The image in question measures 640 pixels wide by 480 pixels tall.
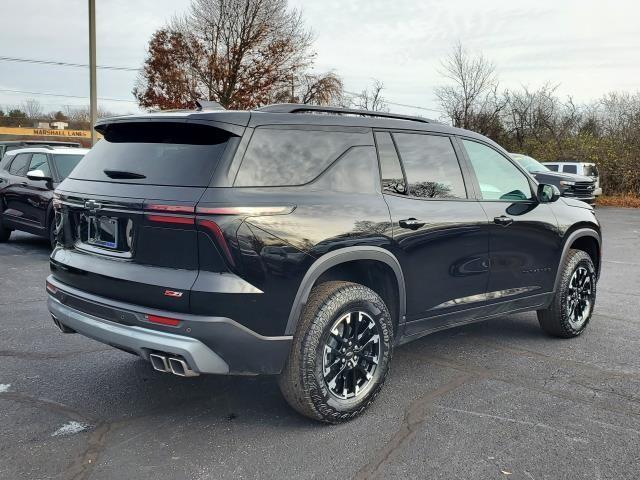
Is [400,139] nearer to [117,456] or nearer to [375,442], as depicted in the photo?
[375,442]

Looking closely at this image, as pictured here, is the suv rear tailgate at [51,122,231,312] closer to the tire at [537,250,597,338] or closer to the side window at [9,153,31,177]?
the tire at [537,250,597,338]

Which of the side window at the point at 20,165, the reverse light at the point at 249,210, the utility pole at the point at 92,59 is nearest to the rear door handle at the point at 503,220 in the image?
the reverse light at the point at 249,210

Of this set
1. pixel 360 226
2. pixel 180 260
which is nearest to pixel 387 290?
pixel 360 226

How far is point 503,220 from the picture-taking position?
434cm

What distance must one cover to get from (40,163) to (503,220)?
307 inches

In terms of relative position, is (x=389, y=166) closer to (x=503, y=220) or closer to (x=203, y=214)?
(x=503, y=220)

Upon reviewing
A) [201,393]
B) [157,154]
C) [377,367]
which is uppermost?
[157,154]

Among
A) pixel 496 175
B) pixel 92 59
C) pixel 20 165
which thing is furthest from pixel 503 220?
pixel 92 59

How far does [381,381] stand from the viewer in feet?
11.6

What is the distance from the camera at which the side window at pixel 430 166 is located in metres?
3.86

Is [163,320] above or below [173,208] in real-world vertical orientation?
below

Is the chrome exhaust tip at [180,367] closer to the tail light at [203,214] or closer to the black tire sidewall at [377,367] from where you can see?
the tail light at [203,214]

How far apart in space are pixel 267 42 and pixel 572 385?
955 inches

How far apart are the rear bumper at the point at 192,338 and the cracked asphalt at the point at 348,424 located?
0.48m
